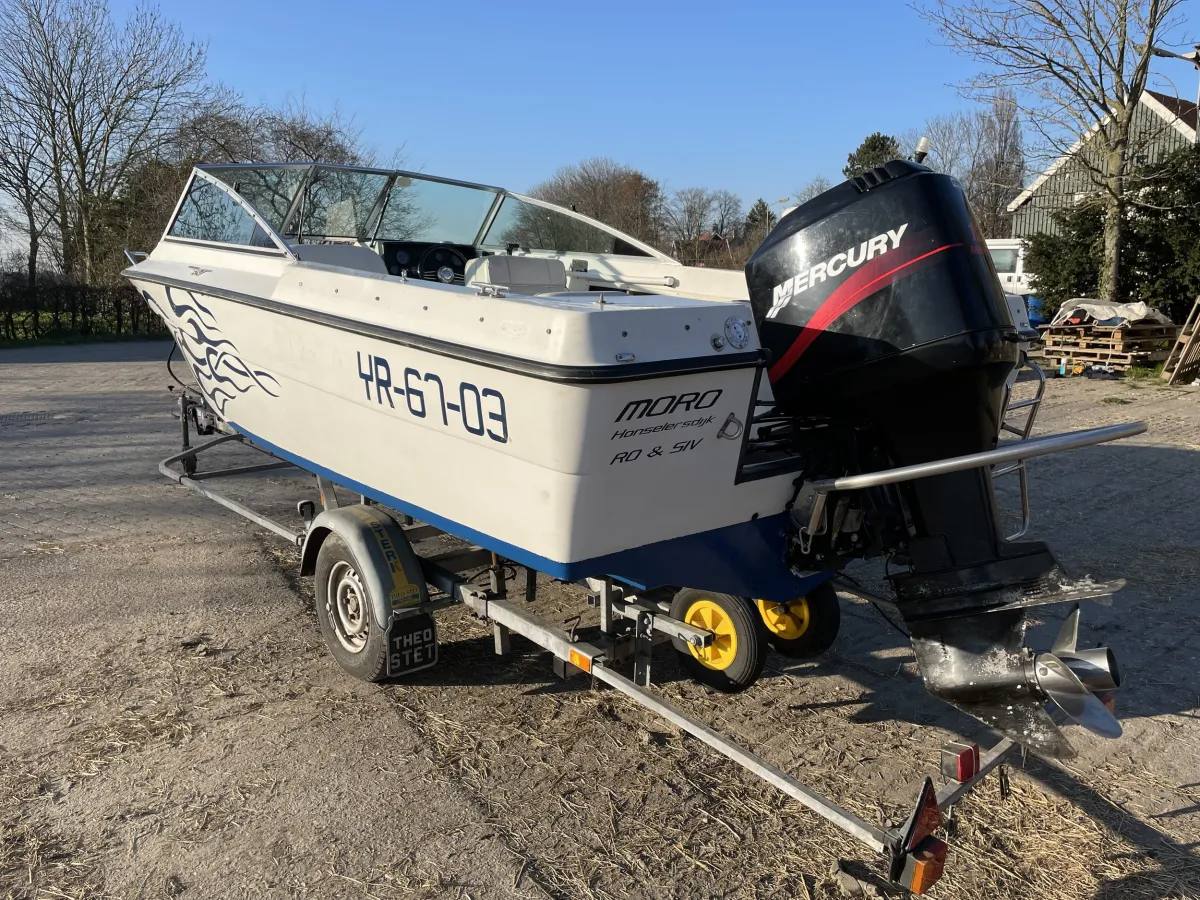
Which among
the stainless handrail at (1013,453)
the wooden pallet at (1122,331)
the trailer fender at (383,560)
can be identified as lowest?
the trailer fender at (383,560)

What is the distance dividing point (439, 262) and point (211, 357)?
160 cm

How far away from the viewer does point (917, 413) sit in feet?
9.11

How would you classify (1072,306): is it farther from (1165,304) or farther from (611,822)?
(611,822)

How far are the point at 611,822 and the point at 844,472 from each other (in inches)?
53.8

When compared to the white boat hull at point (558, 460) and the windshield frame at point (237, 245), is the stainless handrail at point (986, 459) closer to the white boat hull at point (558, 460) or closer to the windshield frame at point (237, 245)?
the white boat hull at point (558, 460)

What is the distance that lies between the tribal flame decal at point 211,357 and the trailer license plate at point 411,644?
1.31 meters

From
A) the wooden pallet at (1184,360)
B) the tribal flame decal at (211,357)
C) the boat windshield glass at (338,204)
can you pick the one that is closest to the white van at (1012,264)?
the wooden pallet at (1184,360)

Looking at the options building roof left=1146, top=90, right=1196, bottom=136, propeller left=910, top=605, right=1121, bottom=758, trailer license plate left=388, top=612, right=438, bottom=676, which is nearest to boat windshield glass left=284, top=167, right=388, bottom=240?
trailer license plate left=388, top=612, right=438, bottom=676

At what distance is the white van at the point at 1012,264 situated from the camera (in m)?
17.2

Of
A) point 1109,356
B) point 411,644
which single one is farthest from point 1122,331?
point 411,644

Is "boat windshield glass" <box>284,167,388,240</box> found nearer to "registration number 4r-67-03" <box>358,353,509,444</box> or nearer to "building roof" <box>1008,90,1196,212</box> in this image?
"registration number 4r-67-03" <box>358,353,509,444</box>

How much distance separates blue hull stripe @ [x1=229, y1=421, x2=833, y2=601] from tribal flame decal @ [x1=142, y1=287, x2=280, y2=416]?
1479 mm

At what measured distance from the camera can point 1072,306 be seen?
13398 millimetres

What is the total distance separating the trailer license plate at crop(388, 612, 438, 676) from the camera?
3.36m
